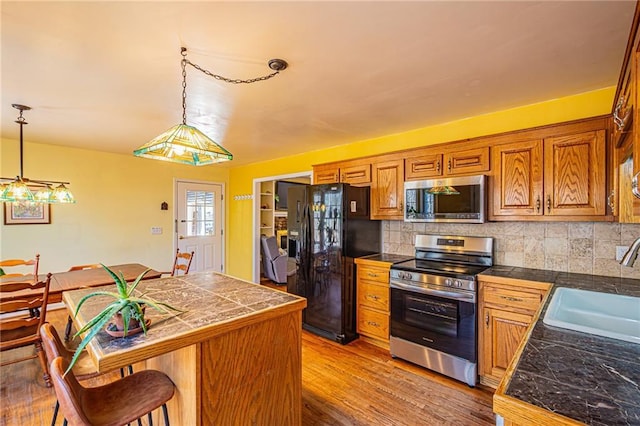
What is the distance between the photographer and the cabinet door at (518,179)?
247 cm

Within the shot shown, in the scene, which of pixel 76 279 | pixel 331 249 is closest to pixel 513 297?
pixel 331 249

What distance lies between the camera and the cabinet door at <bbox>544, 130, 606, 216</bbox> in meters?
2.21

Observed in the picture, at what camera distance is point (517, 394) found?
32.4 inches

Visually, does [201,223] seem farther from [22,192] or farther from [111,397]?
[111,397]

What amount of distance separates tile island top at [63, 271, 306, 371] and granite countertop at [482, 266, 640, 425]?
1147mm

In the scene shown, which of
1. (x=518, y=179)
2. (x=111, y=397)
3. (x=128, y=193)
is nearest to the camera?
(x=111, y=397)

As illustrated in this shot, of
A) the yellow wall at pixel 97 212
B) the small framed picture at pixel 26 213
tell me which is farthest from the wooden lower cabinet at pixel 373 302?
the small framed picture at pixel 26 213

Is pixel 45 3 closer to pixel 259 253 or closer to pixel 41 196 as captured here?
pixel 41 196

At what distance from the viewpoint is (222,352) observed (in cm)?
145

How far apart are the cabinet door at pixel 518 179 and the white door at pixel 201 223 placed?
5090 millimetres

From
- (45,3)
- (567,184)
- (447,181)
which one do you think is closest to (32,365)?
(45,3)

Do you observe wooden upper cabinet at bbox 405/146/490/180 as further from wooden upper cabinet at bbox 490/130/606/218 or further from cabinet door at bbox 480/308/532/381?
cabinet door at bbox 480/308/532/381

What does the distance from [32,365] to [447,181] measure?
431cm

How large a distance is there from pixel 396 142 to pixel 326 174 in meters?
0.98
